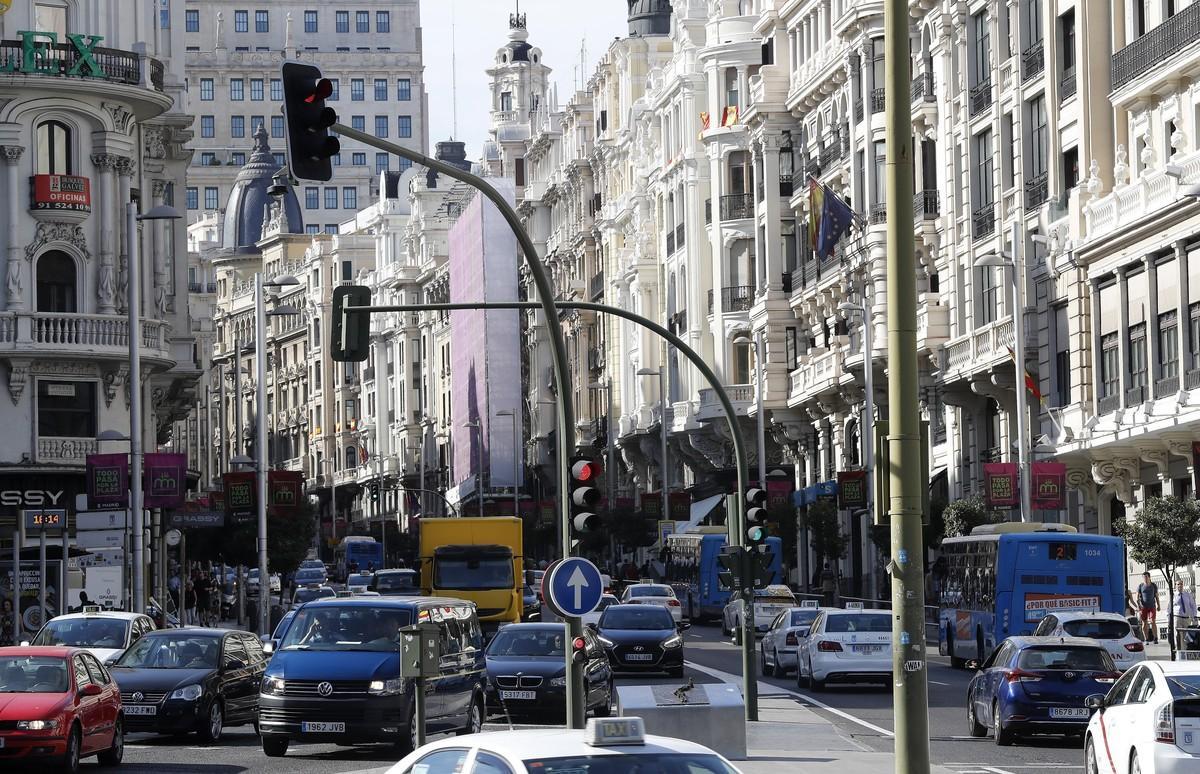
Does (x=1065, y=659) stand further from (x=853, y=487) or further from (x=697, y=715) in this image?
(x=853, y=487)

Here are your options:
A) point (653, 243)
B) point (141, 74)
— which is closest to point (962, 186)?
point (141, 74)

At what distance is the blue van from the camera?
2403cm

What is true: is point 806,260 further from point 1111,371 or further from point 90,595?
point 90,595

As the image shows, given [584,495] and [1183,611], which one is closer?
[584,495]

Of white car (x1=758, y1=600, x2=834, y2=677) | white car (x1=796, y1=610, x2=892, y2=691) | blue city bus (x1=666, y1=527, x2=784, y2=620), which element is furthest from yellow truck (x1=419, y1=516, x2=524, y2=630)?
blue city bus (x1=666, y1=527, x2=784, y2=620)

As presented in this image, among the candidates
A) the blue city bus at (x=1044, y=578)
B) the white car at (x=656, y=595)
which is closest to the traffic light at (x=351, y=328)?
the blue city bus at (x=1044, y=578)

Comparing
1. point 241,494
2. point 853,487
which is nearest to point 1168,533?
point 853,487

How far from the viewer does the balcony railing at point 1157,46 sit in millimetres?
45812

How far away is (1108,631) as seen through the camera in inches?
1262

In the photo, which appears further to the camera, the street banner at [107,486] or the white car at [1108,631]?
the street banner at [107,486]

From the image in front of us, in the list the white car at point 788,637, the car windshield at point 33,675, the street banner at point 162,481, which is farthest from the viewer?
the street banner at point 162,481

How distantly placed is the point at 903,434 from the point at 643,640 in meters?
25.3

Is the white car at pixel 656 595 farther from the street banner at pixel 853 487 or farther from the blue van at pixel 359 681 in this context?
the blue van at pixel 359 681

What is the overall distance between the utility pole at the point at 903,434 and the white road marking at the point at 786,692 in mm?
12240
